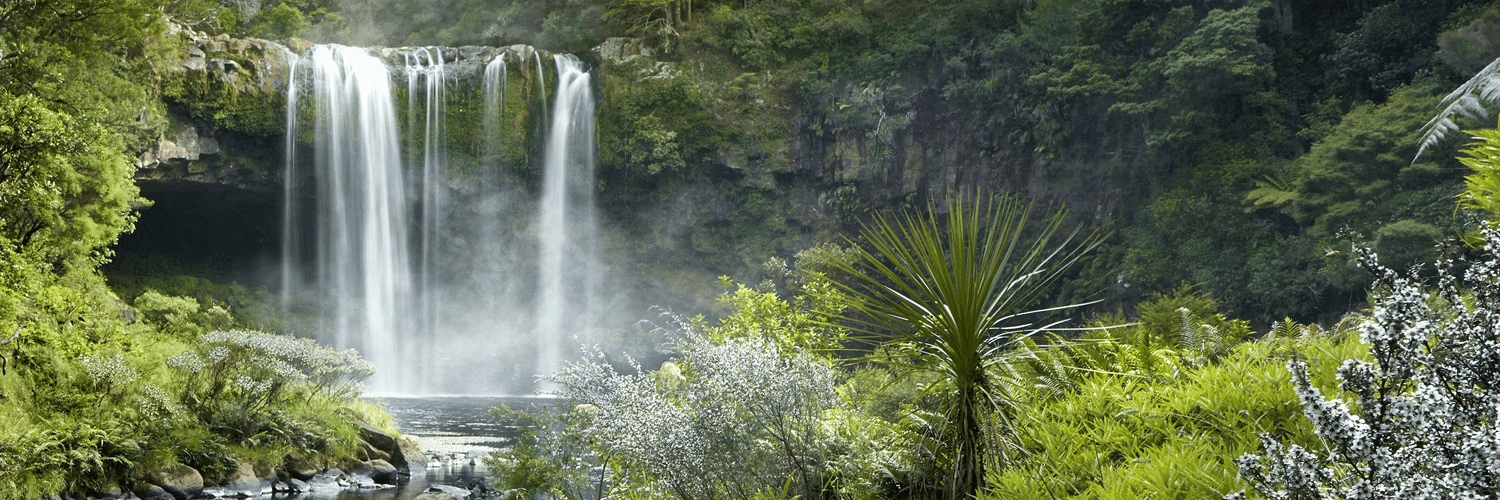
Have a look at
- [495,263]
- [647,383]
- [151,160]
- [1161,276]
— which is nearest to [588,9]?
[495,263]

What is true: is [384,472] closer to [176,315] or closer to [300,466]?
[300,466]

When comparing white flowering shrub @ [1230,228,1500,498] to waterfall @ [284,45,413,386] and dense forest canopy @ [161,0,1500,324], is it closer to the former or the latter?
dense forest canopy @ [161,0,1500,324]

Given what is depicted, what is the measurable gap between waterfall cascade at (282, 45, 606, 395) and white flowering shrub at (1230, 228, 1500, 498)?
29949 mm

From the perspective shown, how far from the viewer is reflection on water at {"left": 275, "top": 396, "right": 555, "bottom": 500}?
13.4m

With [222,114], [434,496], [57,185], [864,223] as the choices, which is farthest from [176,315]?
[864,223]

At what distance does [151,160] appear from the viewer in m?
26.3

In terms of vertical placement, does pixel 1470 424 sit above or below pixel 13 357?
above

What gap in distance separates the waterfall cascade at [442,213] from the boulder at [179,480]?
18.4 meters

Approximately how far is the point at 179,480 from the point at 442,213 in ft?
70.4

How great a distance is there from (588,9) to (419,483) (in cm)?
2311

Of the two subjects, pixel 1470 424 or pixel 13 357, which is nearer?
pixel 1470 424

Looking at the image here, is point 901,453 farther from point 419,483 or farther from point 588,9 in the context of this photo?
point 588,9

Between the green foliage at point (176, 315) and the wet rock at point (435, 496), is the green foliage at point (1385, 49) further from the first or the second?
the green foliage at point (176, 315)

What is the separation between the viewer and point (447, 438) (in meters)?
19.7
